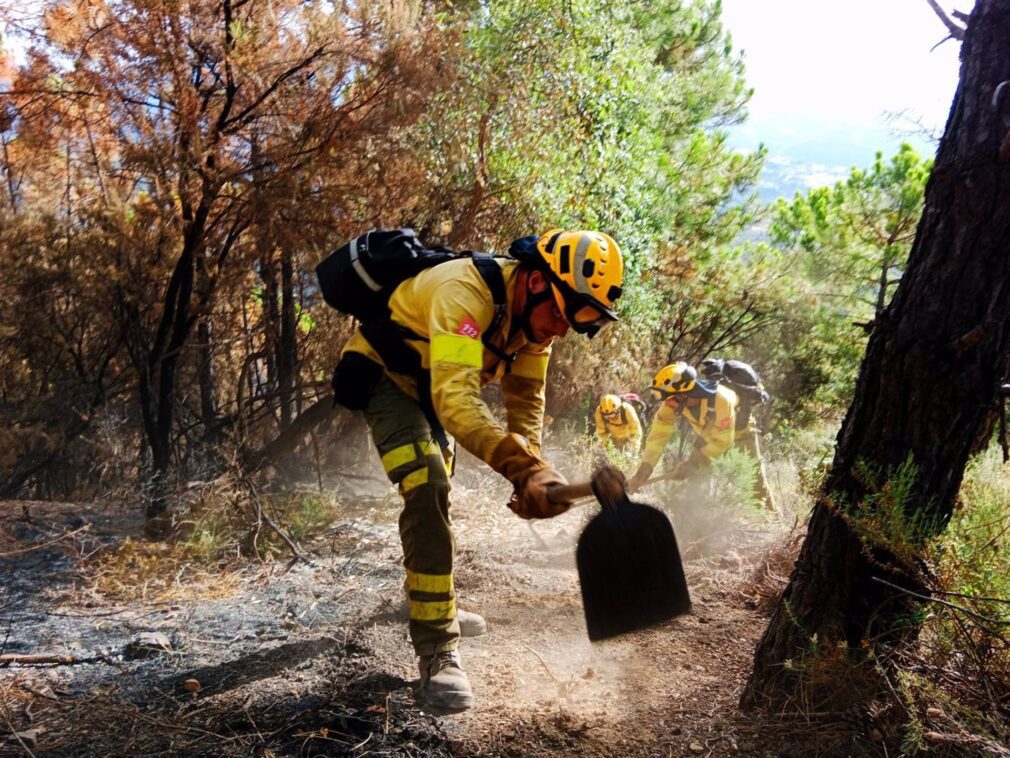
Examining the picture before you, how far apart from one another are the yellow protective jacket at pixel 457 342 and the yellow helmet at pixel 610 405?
5669mm

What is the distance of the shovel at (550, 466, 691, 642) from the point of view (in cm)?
262

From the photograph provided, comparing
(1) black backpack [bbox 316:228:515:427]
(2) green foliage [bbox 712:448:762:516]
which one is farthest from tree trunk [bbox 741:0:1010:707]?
(2) green foliage [bbox 712:448:762:516]

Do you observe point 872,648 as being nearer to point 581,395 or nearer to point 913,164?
point 581,395

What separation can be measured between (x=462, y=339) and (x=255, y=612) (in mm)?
2244

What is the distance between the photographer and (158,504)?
5.36 meters

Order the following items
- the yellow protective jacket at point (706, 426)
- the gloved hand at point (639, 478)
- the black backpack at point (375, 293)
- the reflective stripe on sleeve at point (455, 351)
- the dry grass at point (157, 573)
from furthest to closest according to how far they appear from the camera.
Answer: the yellow protective jacket at point (706, 426)
the gloved hand at point (639, 478)
the dry grass at point (157, 573)
the black backpack at point (375, 293)
the reflective stripe on sleeve at point (455, 351)

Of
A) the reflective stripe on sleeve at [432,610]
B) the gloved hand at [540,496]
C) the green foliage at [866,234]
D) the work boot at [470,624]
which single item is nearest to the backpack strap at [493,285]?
the gloved hand at [540,496]

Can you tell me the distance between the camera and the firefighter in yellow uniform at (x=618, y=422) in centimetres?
923

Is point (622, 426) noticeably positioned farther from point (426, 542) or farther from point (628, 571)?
point (628, 571)

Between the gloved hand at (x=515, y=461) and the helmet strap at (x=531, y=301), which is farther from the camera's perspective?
the helmet strap at (x=531, y=301)

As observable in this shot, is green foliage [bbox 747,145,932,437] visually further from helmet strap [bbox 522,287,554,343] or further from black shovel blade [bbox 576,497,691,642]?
black shovel blade [bbox 576,497,691,642]

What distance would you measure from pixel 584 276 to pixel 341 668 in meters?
2.01

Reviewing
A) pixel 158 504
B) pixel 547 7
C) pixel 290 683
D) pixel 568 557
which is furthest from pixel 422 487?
pixel 547 7

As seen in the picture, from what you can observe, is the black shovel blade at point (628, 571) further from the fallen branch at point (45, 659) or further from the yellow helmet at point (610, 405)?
the yellow helmet at point (610, 405)
